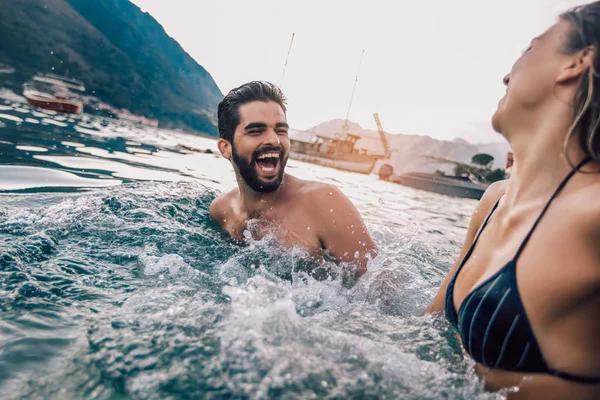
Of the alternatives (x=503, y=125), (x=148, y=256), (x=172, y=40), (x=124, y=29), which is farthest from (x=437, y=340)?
(x=172, y=40)

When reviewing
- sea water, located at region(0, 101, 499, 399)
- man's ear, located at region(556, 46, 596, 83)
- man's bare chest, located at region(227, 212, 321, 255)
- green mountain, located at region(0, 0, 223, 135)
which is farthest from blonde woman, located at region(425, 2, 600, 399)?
green mountain, located at region(0, 0, 223, 135)

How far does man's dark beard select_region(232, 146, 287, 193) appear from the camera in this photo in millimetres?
3270

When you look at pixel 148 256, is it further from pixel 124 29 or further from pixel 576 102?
pixel 124 29

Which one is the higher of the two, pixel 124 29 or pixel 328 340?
pixel 124 29

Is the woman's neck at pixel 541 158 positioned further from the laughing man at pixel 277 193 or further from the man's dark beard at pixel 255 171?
the man's dark beard at pixel 255 171

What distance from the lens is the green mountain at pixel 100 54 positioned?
61.7 m

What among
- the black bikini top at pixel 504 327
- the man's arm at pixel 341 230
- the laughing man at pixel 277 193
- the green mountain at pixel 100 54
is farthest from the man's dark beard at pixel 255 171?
the green mountain at pixel 100 54

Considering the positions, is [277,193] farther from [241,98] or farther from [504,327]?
[504,327]

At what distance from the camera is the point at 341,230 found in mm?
3037

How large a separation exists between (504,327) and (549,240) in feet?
1.23

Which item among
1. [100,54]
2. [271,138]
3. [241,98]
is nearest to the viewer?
[271,138]

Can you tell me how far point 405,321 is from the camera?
2111 mm

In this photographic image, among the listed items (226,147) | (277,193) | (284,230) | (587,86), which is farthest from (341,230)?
(587,86)

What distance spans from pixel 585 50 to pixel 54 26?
111692mm
